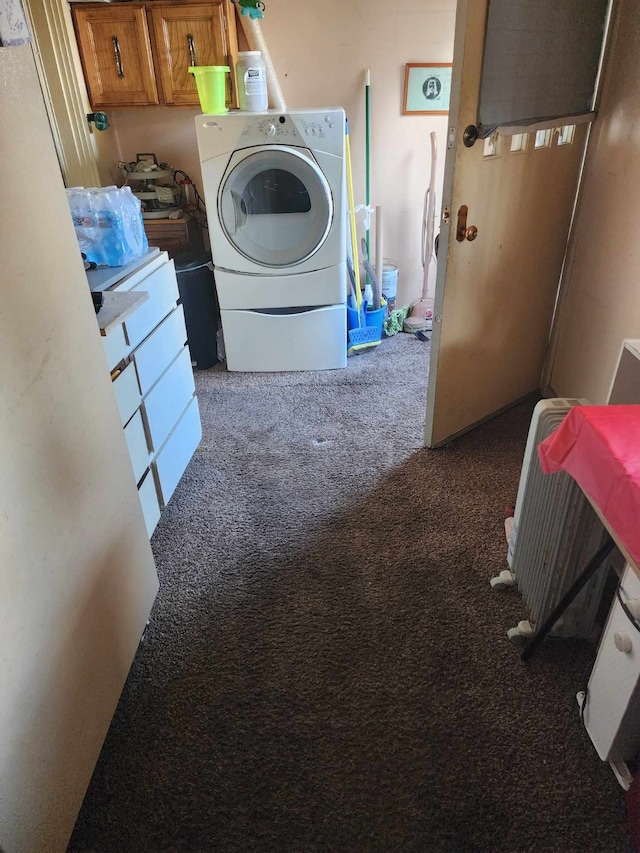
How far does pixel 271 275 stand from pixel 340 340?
1.74 ft

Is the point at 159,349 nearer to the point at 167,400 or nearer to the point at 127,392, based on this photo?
the point at 167,400

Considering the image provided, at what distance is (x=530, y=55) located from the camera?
188cm

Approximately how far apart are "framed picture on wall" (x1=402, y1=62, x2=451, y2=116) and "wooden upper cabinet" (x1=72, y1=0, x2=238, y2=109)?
1.01 meters

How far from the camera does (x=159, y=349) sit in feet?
6.61

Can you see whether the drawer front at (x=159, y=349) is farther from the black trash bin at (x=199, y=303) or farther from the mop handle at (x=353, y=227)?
the mop handle at (x=353, y=227)

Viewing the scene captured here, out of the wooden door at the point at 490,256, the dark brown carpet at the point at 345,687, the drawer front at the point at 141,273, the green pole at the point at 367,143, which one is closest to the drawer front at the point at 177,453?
the dark brown carpet at the point at 345,687

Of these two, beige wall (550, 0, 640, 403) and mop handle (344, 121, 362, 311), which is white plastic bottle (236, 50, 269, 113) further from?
beige wall (550, 0, 640, 403)

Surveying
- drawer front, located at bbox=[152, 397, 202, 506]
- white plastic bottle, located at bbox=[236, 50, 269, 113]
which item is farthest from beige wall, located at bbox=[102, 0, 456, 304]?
drawer front, located at bbox=[152, 397, 202, 506]

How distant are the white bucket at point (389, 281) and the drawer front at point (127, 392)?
2.21 meters

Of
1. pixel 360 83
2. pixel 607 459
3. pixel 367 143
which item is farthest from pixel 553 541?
pixel 360 83

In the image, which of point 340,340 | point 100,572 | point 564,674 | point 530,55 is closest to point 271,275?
point 340,340

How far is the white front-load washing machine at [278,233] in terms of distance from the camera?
265cm

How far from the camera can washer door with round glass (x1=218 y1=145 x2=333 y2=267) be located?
271 cm

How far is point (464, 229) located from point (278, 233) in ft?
3.97
